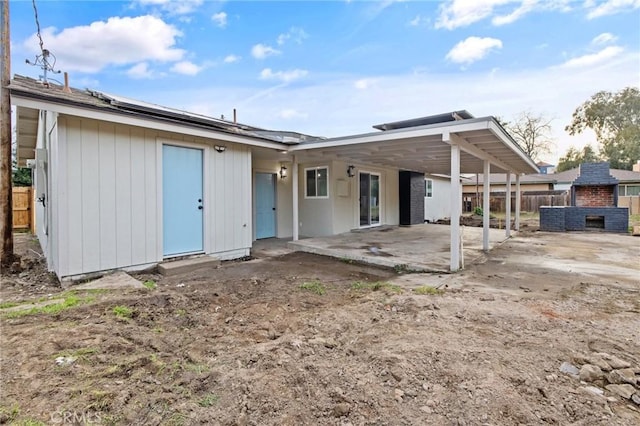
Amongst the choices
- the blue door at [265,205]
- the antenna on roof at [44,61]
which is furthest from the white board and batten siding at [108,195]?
the antenna on roof at [44,61]

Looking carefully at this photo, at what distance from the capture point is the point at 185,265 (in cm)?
542

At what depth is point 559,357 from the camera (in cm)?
243

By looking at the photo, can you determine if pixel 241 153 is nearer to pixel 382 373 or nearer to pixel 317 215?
pixel 317 215

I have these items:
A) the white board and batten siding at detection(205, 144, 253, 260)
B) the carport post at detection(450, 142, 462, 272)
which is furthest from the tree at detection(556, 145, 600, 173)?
the white board and batten siding at detection(205, 144, 253, 260)

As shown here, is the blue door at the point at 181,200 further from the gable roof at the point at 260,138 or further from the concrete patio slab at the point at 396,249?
the concrete patio slab at the point at 396,249

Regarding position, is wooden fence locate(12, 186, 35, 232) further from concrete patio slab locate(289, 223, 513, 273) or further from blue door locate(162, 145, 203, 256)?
concrete patio slab locate(289, 223, 513, 273)

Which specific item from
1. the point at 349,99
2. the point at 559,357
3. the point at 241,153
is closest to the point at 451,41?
the point at 349,99

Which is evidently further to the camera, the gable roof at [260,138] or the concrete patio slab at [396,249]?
the concrete patio slab at [396,249]

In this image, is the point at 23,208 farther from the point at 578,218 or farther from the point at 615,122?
the point at 615,122

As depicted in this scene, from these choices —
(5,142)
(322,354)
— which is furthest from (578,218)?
(5,142)

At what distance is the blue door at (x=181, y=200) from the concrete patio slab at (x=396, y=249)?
108 inches

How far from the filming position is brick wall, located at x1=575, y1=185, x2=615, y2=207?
12508mm

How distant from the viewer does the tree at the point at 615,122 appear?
29.0 metres

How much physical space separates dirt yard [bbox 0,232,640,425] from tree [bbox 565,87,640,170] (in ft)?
116
